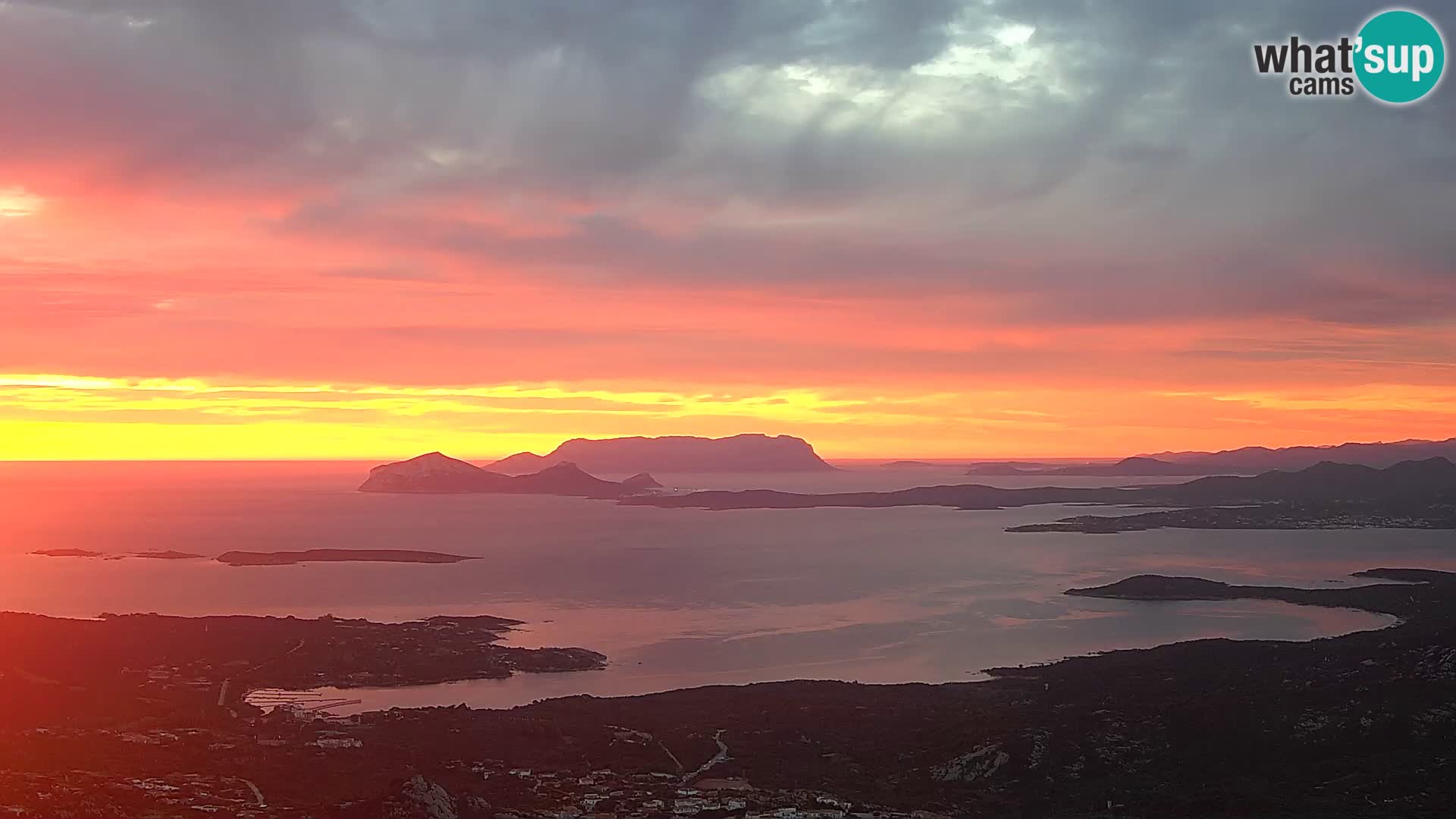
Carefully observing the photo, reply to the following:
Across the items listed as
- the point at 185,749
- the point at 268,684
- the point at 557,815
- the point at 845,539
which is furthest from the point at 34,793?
the point at 845,539

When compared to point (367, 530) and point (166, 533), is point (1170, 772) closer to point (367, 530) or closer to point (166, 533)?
point (367, 530)

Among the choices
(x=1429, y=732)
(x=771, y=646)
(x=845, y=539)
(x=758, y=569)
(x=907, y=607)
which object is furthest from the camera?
(x=845, y=539)

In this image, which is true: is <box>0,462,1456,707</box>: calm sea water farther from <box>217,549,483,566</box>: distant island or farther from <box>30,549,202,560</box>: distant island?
<box>217,549,483,566</box>: distant island

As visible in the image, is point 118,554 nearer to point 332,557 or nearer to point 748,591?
point 332,557

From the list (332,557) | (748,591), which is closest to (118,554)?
(332,557)

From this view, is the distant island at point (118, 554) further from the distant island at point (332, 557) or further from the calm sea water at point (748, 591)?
the distant island at point (332, 557)

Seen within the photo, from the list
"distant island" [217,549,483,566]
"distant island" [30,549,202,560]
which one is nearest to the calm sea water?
"distant island" [30,549,202,560]
